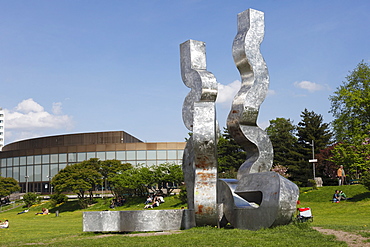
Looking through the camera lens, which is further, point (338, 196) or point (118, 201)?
point (118, 201)

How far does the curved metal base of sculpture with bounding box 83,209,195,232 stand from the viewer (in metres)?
13.9

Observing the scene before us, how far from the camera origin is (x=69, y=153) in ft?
225

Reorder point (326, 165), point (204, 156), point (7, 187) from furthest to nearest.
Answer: point (7, 187)
point (326, 165)
point (204, 156)

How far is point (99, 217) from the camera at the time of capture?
46.6 feet

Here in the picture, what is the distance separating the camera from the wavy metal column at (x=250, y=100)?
1492cm

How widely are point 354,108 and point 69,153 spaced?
143 feet

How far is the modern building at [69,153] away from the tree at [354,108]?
29.5m

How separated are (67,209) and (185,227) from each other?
3856 centimetres

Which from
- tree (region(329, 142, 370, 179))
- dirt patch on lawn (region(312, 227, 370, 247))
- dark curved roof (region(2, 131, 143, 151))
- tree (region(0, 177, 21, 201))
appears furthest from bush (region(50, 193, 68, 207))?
dirt patch on lawn (region(312, 227, 370, 247))

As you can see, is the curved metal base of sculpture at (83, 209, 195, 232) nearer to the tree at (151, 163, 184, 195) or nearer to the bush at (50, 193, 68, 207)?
the tree at (151, 163, 184, 195)

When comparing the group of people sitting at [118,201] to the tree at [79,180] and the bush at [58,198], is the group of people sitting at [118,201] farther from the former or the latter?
the bush at [58,198]

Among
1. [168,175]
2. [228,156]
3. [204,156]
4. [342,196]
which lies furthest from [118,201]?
[204,156]

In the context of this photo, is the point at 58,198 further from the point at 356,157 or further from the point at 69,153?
the point at 356,157

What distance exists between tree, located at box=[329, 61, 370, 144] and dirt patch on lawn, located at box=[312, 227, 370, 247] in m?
25.1
